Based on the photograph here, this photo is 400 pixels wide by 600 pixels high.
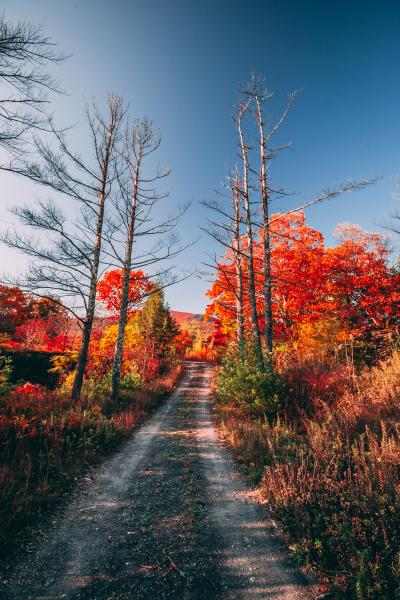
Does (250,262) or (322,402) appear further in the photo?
(250,262)

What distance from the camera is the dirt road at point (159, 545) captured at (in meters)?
2.83

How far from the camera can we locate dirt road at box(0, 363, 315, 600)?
111 inches

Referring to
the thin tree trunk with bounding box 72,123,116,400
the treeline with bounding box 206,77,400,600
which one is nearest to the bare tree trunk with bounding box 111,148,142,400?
Result: the thin tree trunk with bounding box 72,123,116,400

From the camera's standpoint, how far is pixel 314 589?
283cm

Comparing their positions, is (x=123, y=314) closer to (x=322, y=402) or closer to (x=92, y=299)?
(x=92, y=299)

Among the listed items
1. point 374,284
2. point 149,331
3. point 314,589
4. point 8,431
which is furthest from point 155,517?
point 374,284

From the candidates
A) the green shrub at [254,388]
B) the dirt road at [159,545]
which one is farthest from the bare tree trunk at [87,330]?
the green shrub at [254,388]

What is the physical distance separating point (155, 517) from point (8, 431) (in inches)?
156

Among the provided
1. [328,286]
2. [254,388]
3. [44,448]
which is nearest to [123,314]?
[44,448]

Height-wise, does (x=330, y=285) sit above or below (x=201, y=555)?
above

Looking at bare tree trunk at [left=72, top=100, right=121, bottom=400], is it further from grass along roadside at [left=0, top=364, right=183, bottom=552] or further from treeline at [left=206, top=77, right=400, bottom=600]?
treeline at [left=206, top=77, right=400, bottom=600]

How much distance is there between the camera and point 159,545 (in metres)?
3.48

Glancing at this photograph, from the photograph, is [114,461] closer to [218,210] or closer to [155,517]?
[155,517]

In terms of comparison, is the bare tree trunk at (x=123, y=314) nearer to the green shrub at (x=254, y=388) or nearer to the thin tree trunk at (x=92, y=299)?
the thin tree trunk at (x=92, y=299)
